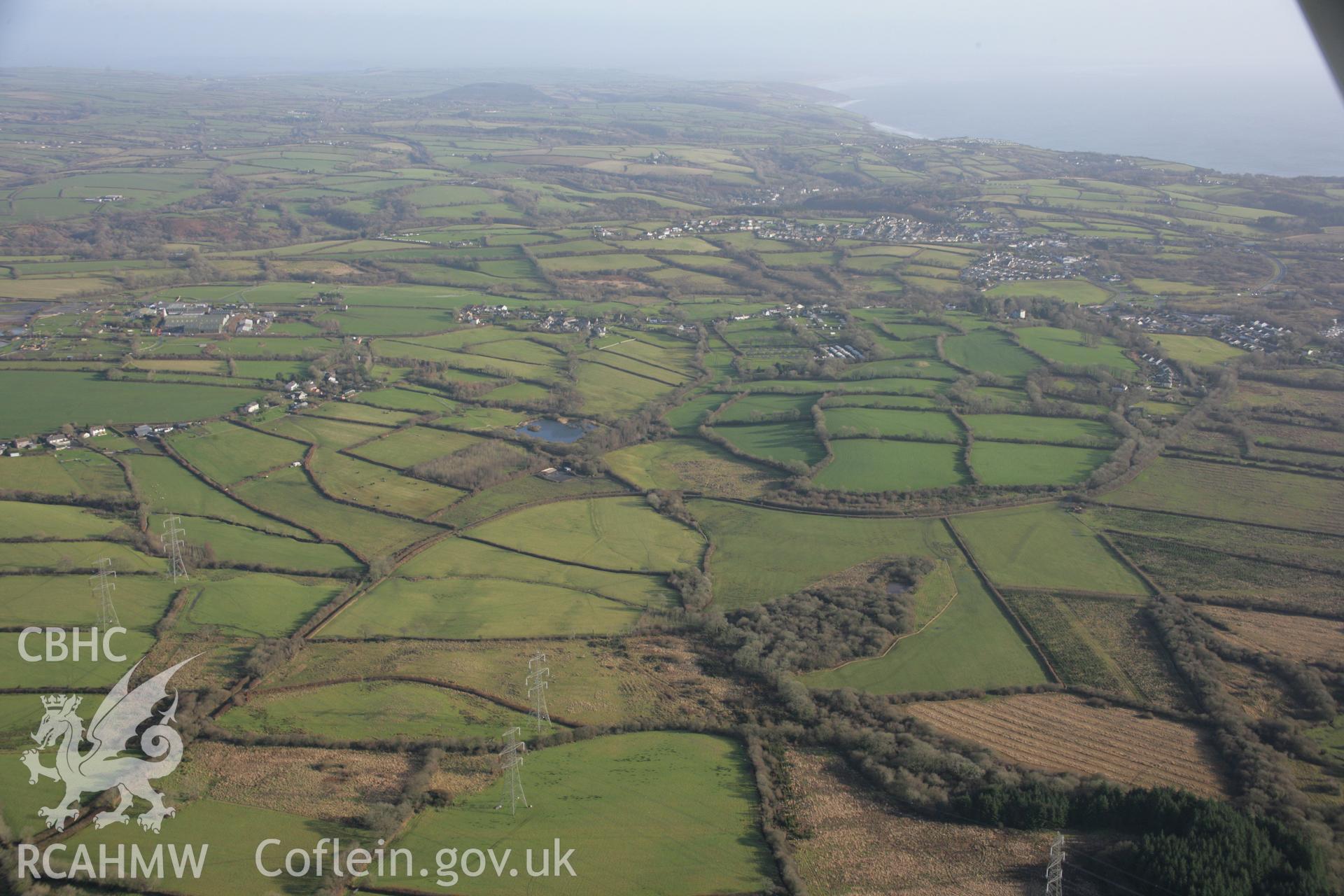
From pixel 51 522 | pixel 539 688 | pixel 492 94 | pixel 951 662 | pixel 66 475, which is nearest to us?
pixel 539 688

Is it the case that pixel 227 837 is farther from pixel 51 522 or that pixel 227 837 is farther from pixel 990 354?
pixel 990 354

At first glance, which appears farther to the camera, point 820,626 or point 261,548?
point 261,548

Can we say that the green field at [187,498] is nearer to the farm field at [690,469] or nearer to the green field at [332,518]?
the green field at [332,518]

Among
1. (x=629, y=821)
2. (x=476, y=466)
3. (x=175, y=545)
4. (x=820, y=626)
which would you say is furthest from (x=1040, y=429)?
(x=175, y=545)

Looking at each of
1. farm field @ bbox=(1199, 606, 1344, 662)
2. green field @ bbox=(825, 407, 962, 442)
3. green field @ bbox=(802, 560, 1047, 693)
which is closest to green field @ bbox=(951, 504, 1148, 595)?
farm field @ bbox=(1199, 606, 1344, 662)

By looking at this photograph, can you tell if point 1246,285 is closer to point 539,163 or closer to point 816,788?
point 816,788

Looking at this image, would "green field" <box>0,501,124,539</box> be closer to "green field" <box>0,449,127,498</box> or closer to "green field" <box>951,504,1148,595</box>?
"green field" <box>0,449,127,498</box>

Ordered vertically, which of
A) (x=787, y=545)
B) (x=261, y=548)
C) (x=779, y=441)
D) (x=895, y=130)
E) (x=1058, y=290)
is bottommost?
(x=261, y=548)
